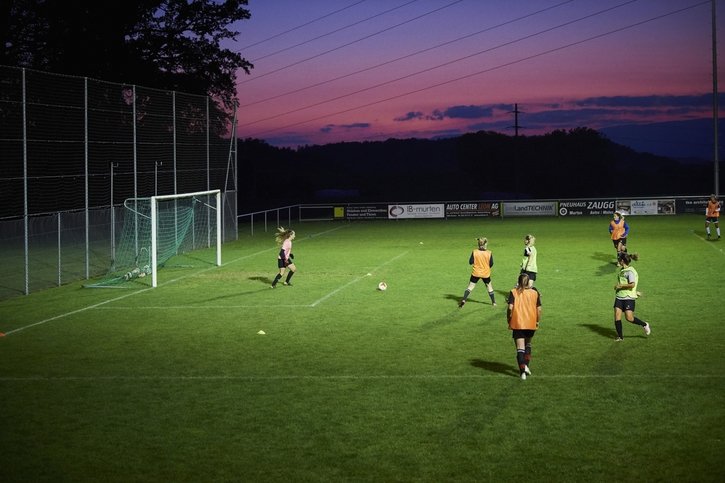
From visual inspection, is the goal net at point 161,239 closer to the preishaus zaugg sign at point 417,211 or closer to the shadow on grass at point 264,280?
the shadow on grass at point 264,280

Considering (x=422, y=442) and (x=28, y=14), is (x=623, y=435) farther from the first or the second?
(x=28, y=14)

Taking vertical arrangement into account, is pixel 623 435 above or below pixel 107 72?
below

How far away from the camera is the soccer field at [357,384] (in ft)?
34.3

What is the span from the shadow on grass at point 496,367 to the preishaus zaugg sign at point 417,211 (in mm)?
45303

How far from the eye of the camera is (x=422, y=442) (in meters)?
11.1

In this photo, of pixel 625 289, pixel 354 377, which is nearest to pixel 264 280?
pixel 354 377

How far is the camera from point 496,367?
15266 millimetres

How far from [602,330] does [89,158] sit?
2531 centimetres

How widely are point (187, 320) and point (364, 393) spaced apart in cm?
854

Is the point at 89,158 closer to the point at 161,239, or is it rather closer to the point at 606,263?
the point at 161,239

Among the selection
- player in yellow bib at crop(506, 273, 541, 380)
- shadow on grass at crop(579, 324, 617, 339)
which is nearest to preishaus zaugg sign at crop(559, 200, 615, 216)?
shadow on grass at crop(579, 324, 617, 339)

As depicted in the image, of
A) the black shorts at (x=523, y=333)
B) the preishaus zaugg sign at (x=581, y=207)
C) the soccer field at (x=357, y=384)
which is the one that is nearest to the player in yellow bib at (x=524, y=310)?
the black shorts at (x=523, y=333)

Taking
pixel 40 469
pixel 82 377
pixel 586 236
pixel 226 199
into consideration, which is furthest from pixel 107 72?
pixel 40 469

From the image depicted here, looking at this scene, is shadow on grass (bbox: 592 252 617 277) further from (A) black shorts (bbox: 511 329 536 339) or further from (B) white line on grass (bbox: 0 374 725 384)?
(A) black shorts (bbox: 511 329 536 339)
